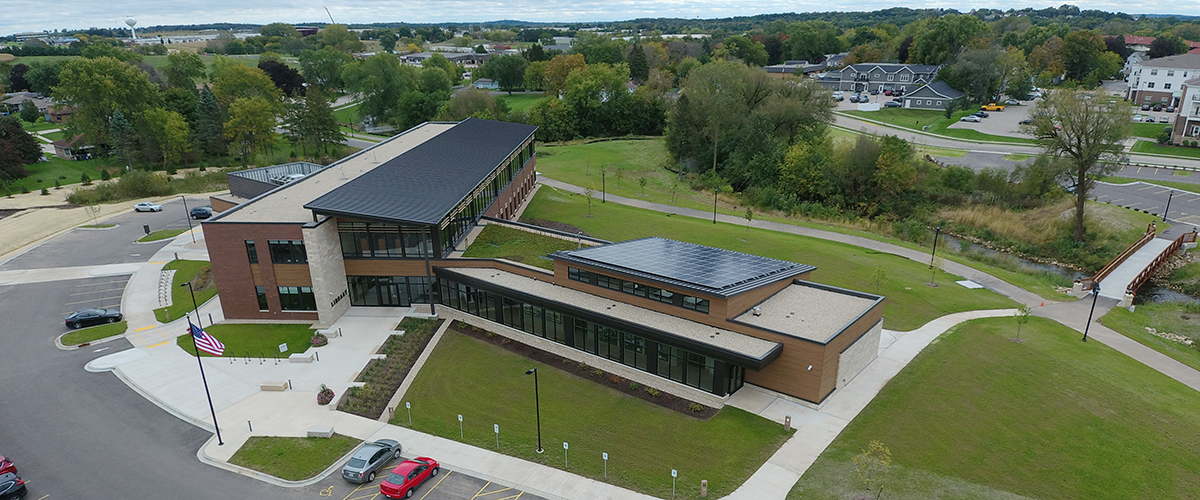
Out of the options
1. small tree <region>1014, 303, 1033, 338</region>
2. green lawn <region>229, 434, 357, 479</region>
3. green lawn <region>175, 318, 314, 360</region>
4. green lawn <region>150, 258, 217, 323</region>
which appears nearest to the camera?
green lawn <region>229, 434, 357, 479</region>

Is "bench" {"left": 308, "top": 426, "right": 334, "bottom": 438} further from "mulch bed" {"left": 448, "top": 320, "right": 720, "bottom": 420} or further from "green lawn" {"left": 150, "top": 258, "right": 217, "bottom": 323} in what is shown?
"green lawn" {"left": 150, "top": 258, "right": 217, "bottom": 323}

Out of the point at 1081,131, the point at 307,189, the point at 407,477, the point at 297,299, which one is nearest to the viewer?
the point at 407,477

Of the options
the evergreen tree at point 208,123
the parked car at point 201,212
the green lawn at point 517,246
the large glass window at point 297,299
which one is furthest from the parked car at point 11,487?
the evergreen tree at point 208,123

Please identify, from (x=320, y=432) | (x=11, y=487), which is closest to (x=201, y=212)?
(x=11, y=487)

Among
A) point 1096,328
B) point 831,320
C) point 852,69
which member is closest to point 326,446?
point 831,320

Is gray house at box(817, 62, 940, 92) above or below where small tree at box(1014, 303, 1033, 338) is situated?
above

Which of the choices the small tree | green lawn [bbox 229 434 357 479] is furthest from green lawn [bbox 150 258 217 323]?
the small tree

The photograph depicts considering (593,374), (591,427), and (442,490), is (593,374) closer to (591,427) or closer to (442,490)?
(591,427)
